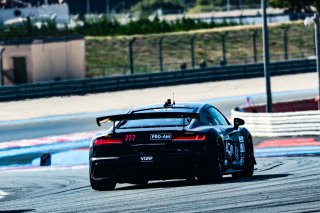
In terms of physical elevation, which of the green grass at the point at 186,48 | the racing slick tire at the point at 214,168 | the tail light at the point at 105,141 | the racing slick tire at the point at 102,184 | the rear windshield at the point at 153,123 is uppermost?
the rear windshield at the point at 153,123

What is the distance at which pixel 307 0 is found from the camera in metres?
89.9

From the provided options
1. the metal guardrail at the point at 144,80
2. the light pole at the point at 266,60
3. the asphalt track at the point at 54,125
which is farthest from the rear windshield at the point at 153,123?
the metal guardrail at the point at 144,80

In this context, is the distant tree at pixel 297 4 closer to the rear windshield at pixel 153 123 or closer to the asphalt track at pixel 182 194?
the asphalt track at pixel 182 194

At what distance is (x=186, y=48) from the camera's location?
74562 mm

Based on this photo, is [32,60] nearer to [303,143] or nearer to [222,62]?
[222,62]

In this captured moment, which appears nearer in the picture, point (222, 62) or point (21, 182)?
point (21, 182)

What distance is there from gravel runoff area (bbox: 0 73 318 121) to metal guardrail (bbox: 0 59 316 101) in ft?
0.86

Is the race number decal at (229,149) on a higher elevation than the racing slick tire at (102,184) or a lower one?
higher

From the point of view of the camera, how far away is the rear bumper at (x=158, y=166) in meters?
15.4

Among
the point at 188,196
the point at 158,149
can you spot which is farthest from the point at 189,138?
the point at 188,196

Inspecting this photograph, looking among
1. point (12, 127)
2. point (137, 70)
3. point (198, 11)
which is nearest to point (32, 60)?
point (137, 70)

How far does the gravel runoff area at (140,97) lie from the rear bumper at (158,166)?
27.9 metres

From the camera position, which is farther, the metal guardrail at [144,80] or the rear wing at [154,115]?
the metal guardrail at [144,80]

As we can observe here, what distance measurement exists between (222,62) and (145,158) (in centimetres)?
4826
